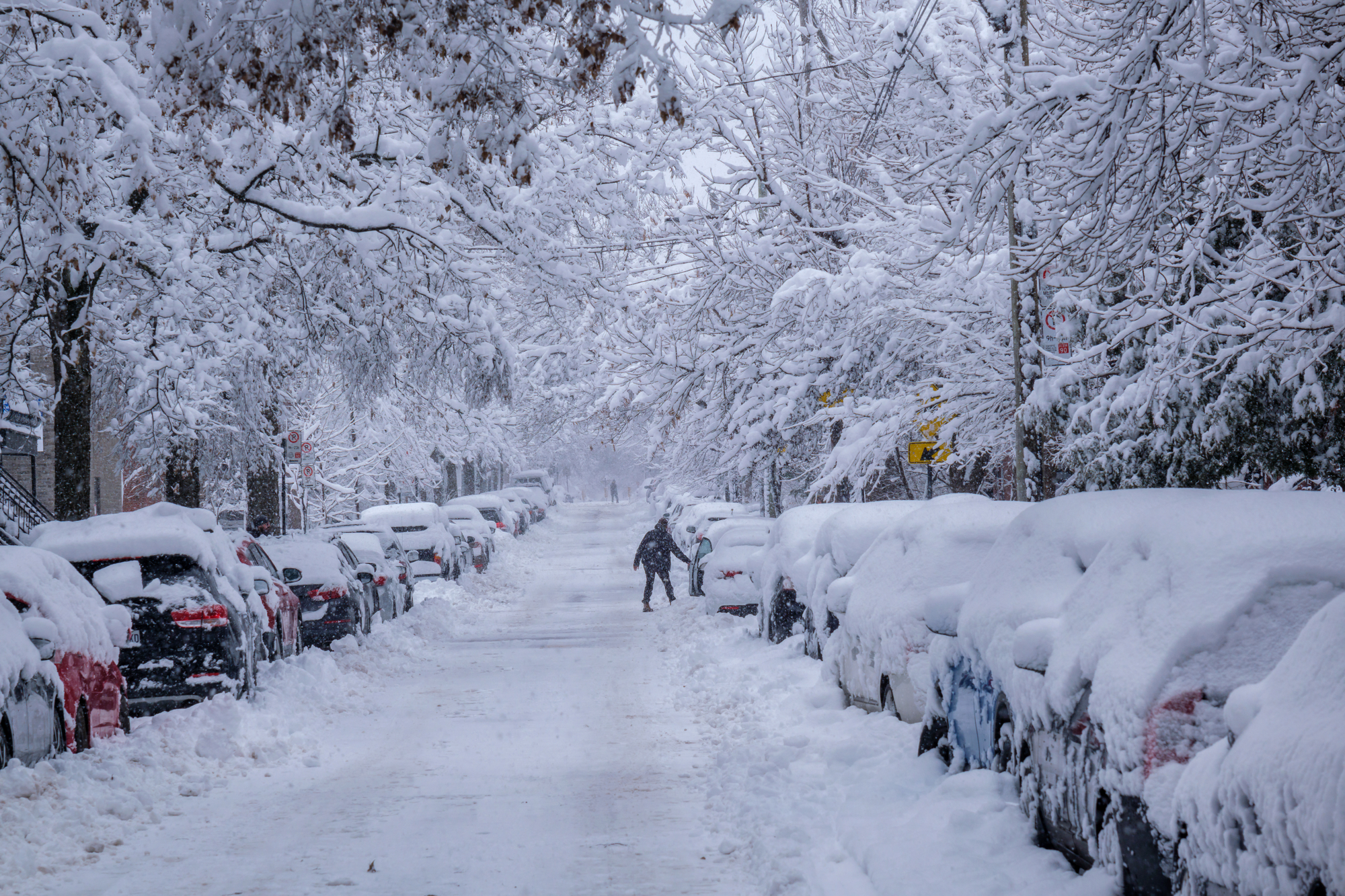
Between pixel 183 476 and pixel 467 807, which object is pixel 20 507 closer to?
pixel 183 476

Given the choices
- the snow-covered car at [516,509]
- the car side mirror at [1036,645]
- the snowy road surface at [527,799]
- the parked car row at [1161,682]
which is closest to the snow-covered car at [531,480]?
the snow-covered car at [516,509]

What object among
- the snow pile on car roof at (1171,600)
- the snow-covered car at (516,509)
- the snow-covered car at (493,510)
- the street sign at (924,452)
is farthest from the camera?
the snow-covered car at (516,509)

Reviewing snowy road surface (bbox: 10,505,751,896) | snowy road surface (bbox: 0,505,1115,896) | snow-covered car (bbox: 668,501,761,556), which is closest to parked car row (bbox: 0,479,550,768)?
snowy road surface (bbox: 0,505,1115,896)

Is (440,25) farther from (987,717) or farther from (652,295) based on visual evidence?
(652,295)

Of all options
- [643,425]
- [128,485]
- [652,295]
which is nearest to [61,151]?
[652,295]

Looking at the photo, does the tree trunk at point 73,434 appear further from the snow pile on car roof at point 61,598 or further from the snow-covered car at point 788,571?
the snow-covered car at point 788,571

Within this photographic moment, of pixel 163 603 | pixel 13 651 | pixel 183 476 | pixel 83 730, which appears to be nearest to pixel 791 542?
pixel 163 603

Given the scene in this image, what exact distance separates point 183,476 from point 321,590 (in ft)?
22.9

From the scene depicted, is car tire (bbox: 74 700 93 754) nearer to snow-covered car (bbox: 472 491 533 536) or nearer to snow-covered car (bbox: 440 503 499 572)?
snow-covered car (bbox: 440 503 499 572)

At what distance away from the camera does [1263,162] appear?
10227mm

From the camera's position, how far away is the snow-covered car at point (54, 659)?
8148 mm

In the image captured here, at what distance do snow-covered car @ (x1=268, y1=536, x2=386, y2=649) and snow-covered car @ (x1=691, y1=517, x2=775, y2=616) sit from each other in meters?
5.23

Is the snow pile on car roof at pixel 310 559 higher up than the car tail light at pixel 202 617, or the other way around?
the snow pile on car roof at pixel 310 559

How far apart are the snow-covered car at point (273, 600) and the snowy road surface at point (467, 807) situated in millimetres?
1218
